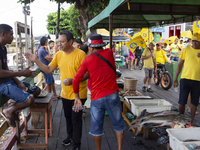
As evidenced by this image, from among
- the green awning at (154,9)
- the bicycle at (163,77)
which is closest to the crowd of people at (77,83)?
the green awning at (154,9)

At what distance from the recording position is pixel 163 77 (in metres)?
8.80

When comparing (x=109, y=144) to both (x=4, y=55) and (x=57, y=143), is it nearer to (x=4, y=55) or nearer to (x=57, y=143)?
(x=57, y=143)

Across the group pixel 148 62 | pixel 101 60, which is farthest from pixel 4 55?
pixel 148 62

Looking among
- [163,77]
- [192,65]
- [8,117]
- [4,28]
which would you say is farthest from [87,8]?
[8,117]

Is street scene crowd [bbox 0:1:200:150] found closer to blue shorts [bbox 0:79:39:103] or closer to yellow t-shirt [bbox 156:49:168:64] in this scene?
blue shorts [bbox 0:79:39:103]

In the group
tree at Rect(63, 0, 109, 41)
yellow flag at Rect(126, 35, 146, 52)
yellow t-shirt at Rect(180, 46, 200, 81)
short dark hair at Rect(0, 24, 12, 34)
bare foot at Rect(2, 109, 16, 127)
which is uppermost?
tree at Rect(63, 0, 109, 41)

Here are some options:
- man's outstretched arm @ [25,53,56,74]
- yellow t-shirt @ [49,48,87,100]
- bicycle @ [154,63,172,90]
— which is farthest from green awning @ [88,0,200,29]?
bicycle @ [154,63,172,90]

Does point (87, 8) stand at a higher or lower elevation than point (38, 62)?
higher

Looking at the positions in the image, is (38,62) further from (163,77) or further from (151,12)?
(163,77)

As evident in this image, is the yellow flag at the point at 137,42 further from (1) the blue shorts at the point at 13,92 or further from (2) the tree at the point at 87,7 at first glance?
(1) the blue shorts at the point at 13,92

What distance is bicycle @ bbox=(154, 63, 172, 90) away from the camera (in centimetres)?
845

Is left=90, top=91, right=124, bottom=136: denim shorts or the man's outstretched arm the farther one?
the man's outstretched arm

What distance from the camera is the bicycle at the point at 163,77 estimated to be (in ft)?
27.7

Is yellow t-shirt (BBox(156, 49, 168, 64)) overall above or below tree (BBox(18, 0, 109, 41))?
below
